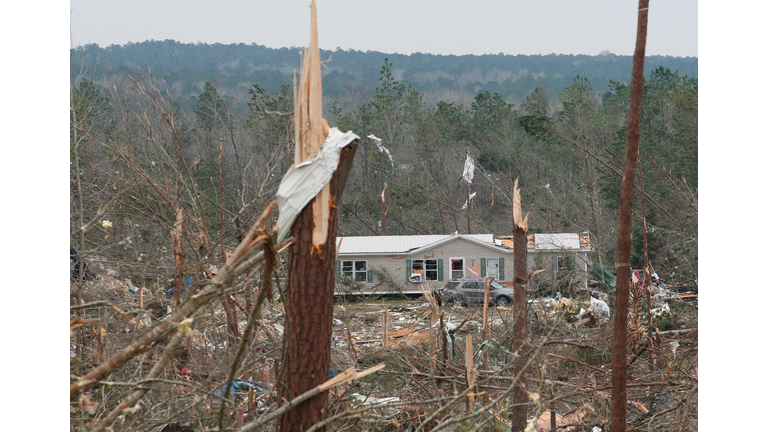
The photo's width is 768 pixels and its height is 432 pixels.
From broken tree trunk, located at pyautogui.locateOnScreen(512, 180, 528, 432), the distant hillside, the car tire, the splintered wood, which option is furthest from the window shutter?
the distant hillside

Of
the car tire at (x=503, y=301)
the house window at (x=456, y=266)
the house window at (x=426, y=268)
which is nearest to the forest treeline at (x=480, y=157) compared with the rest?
the house window at (x=456, y=266)

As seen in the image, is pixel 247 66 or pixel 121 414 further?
pixel 247 66

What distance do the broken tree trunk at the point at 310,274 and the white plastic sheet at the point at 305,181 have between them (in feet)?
0.12

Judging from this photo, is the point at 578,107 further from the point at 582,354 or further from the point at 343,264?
the point at 582,354

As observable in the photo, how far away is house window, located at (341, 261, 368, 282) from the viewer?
1958 centimetres

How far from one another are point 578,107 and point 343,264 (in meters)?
12.7

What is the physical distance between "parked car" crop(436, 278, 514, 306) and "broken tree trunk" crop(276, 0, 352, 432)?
13.4 meters

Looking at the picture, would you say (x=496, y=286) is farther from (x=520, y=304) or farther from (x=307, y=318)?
(x=307, y=318)

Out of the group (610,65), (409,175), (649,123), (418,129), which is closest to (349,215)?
(409,175)

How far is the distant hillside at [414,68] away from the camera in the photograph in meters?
65.3

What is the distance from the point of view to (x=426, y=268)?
19.4 metres

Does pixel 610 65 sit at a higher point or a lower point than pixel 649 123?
higher

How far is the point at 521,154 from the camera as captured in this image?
30453 mm

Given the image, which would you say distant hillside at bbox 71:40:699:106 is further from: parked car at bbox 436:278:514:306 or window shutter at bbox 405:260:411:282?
parked car at bbox 436:278:514:306
